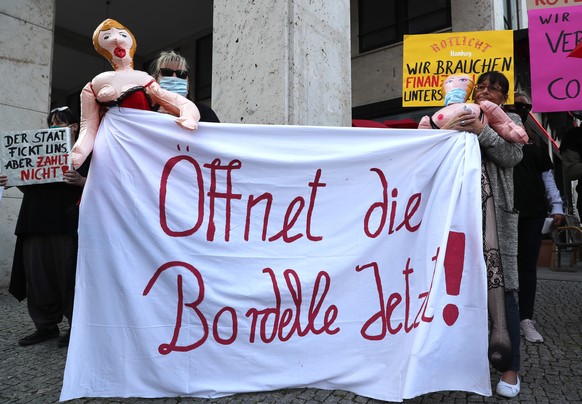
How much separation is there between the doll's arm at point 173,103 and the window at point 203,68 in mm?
8790

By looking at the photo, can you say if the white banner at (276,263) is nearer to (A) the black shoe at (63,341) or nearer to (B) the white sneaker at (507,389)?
(B) the white sneaker at (507,389)

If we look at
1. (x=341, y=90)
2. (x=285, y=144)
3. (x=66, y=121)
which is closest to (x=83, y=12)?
(x=66, y=121)

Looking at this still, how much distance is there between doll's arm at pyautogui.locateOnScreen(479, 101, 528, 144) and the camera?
7.67 feet

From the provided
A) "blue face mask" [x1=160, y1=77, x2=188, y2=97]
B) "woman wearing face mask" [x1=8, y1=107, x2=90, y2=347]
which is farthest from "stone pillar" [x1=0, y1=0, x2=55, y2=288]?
"blue face mask" [x1=160, y1=77, x2=188, y2=97]

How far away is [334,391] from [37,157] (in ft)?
8.73

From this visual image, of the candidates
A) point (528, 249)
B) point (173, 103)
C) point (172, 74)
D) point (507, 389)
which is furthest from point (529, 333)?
point (172, 74)

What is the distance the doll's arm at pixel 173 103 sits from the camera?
2.31 meters

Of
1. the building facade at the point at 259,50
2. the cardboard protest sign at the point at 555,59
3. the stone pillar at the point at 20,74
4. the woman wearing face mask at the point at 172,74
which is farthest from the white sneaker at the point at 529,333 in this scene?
the stone pillar at the point at 20,74

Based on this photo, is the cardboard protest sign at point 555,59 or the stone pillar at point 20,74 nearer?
the cardboard protest sign at point 555,59

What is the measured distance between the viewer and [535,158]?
11.0 ft

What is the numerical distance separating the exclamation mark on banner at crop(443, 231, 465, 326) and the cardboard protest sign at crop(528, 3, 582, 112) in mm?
2007

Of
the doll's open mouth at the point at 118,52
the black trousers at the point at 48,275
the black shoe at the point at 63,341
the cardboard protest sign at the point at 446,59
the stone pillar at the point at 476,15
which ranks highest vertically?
the stone pillar at the point at 476,15

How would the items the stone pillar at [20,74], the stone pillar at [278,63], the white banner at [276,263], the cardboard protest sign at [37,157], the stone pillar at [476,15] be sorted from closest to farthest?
1. the white banner at [276,263]
2. the cardboard protest sign at [37,157]
3. the stone pillar at [278,63]
4. the stone pillar at [20,74]
5. the stone pillar at [476,15]

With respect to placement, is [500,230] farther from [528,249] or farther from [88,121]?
[88,121]
